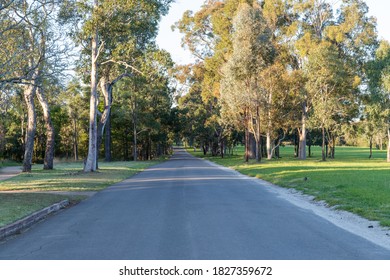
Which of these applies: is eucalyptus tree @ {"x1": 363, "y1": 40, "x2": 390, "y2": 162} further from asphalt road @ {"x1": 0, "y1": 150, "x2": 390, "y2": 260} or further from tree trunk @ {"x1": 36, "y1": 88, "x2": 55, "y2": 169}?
asphalt road @ {"x1": 0, "y1": 150, "x2": 390, "y2": 260}

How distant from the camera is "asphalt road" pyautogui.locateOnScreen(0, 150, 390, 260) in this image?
691 cm

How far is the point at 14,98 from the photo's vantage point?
2122cm

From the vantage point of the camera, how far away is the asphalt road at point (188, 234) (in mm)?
6906

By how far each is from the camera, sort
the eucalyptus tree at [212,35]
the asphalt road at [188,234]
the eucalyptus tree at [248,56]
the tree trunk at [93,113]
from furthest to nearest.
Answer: the eucalyptus tree at [212,35], the eucalyptus tree at [248,56], the tree trunk at [93,113], the asphalt road at [188,234]

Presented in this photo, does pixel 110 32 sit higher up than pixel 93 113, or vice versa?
pixel 110 32

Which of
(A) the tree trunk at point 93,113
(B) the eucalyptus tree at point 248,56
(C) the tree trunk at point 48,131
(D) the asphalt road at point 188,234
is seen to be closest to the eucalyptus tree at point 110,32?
(A) the tree trunk at point 93,113

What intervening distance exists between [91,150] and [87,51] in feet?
23.8

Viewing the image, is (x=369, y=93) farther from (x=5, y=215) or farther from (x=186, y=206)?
(x=5, y=215)

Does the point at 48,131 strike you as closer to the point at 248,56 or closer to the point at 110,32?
the point at 110,32

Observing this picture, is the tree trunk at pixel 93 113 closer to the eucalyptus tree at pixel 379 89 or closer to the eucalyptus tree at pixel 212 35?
the eucalyptus tree at pixel 212 35

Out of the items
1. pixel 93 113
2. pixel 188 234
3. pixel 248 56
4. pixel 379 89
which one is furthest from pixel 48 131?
pixel 379 89

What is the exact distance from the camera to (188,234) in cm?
836

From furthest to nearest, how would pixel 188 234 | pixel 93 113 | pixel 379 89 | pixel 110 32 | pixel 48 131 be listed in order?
pixel 379 89 → pixel 48 131 → pixel 93 113 → pixel 110 32 → pixel 188 234

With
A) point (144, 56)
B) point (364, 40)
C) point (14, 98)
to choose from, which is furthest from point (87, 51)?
point (364, 40)
